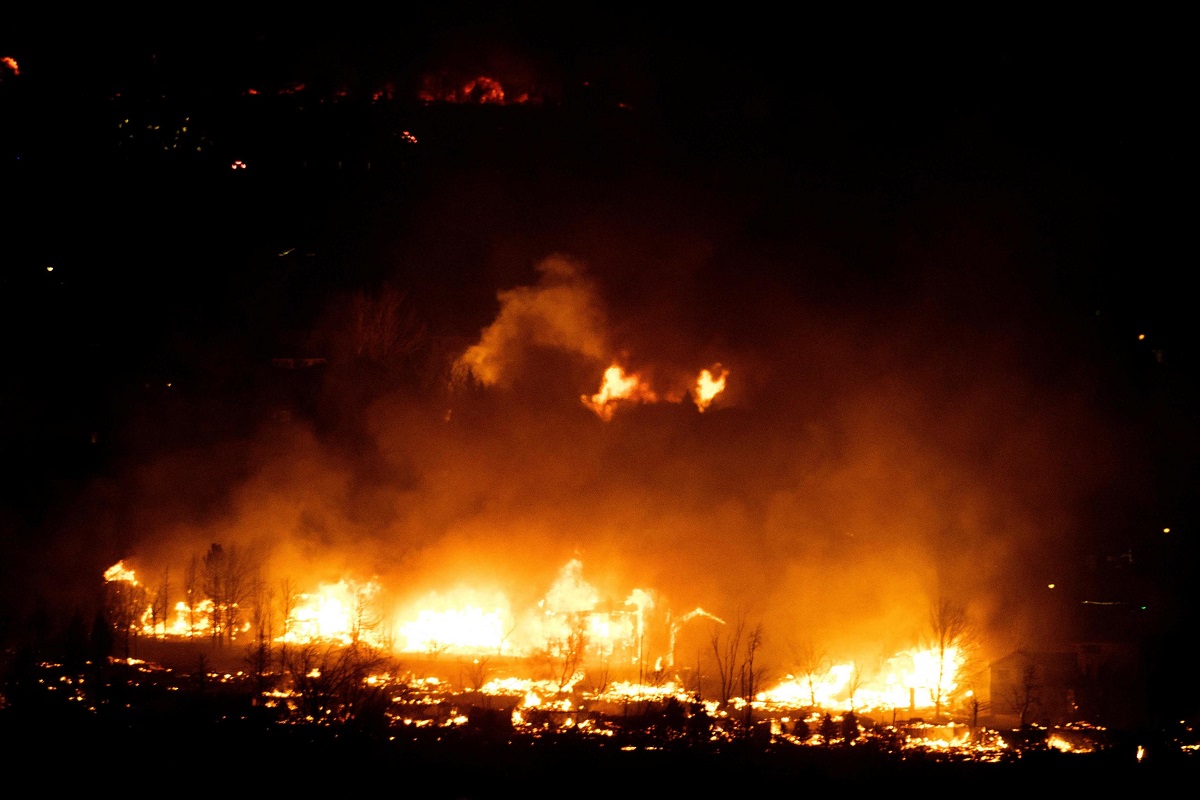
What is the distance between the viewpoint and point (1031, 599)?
26672mm

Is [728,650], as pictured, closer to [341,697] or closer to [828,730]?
[828,730]

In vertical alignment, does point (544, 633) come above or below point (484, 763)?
above

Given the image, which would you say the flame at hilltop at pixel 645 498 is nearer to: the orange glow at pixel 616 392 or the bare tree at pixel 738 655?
the orange glow at pixel 616 392

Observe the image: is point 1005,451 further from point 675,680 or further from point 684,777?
point 684,777

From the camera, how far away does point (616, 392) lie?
1353 inches

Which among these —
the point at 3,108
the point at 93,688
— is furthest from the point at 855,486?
the point at 3,108

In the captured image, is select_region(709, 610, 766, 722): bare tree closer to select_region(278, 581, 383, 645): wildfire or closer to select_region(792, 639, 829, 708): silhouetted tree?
select_region(792, 639, 829, 708): silhouetted tree

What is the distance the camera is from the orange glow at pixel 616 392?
33750 mm

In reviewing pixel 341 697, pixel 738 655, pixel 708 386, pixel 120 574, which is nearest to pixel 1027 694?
pixel 738 655

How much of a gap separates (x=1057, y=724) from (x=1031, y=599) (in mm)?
5695

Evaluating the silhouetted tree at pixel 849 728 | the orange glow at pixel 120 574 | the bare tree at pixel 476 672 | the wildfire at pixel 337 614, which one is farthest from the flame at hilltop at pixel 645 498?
the silhouetted tree at pixel 849 728

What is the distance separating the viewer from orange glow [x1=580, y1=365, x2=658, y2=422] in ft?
111

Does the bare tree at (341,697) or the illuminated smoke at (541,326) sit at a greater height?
the illuminated smoke at (541,326)

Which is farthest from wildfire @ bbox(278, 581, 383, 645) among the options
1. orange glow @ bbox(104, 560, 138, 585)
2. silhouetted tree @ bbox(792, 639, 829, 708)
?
silhouetted tree @ bbox(792, 639, 829, 708)
